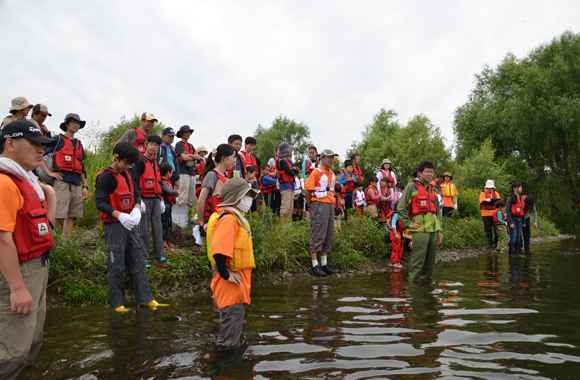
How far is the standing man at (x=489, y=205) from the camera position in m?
14.1

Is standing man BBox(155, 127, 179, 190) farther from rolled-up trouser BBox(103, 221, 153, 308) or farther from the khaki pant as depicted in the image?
the khaki pant

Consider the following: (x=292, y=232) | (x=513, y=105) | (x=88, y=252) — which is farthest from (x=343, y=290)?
(x=513, y=105)

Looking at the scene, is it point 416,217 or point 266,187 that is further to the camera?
point 266,187

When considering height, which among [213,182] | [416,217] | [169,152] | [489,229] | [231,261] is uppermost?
[169,152]

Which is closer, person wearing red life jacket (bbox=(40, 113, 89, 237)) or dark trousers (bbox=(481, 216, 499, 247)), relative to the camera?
person wearing red life jacket (bbox=(40, 113, 89, 237))

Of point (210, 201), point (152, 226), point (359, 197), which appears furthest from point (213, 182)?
point (359, 197)

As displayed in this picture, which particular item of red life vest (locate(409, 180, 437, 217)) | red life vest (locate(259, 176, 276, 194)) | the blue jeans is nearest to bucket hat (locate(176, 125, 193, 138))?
red life vest (locate(259, 176, 276, 194))

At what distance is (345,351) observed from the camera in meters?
3.89

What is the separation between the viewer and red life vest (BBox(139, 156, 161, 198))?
685cm

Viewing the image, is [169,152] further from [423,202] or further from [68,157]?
[423,202]

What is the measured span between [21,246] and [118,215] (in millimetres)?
2241

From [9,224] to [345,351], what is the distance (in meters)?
2.95

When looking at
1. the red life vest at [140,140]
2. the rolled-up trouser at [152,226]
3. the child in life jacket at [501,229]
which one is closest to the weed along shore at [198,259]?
the rolled-up trouser at [152,226]

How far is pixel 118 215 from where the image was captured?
5.15m
